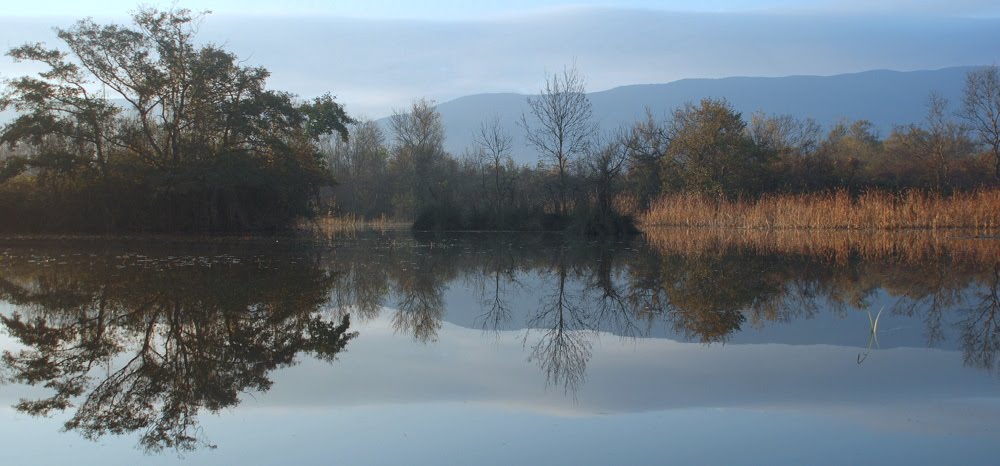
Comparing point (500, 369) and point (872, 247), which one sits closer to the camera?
point (500, 369)

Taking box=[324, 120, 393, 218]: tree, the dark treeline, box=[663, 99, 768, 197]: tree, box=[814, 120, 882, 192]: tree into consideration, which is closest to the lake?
the dark treeline

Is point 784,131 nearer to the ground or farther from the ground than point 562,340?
farther from the ground

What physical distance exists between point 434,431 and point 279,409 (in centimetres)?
93

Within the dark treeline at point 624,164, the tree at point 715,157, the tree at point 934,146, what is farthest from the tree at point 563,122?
the tree at point 934,146

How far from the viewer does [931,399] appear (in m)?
4.30

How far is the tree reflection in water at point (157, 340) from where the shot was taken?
419cm

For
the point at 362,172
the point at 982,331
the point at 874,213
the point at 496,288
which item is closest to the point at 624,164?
the point at 874,213

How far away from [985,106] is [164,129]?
44022 mm

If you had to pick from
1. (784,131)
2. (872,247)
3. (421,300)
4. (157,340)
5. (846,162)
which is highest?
(784,131)

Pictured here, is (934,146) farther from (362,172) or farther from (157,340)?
(157,340)

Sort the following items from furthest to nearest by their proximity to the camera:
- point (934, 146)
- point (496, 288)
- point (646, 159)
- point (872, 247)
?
1. point (934, 146)
2. point (646, 159)
3. point (872, 247)
4. point (496, 288)

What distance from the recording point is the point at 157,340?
585 centimetres

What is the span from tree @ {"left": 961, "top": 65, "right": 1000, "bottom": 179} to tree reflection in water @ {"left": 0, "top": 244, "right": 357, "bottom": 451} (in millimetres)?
46199

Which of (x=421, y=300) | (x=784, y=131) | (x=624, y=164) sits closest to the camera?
(x=421, y=300)
